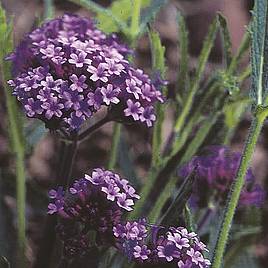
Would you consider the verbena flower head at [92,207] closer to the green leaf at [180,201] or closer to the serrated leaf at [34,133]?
the green leaf at [180,201]

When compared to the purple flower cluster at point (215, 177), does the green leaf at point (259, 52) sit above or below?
above

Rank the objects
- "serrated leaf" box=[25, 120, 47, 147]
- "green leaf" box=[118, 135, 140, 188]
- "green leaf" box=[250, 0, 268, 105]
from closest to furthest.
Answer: "green leaf" box=[250, 0, 268, 105]
"serrated leaf" box=[25, 120, 47, 147]
"green leaf" box=[118, 135, 140, 188]

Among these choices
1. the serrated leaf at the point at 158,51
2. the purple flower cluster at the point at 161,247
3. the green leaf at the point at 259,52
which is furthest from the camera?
the serrated leaf at the point at 158,51

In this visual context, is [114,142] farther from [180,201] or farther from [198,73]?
A: [180,201]

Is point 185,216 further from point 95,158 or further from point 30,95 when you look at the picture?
point 95,158

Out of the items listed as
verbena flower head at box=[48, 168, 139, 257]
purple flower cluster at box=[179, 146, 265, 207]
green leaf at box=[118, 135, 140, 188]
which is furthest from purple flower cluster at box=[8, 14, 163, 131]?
green leaf at box=[118, 135, 140, 188]

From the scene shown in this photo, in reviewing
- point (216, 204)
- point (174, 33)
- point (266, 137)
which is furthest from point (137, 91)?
point (174, 33)

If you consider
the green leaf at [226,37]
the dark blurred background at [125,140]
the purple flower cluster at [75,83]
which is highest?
the green leaf at [226,37]

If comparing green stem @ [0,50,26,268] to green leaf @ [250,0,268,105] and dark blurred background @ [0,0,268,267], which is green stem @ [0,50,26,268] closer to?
dark blurred background @ [0,0,268,267]

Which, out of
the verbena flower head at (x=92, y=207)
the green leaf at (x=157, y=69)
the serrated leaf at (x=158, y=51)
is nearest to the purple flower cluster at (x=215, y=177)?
the green leaf at (x=157, y=69)
